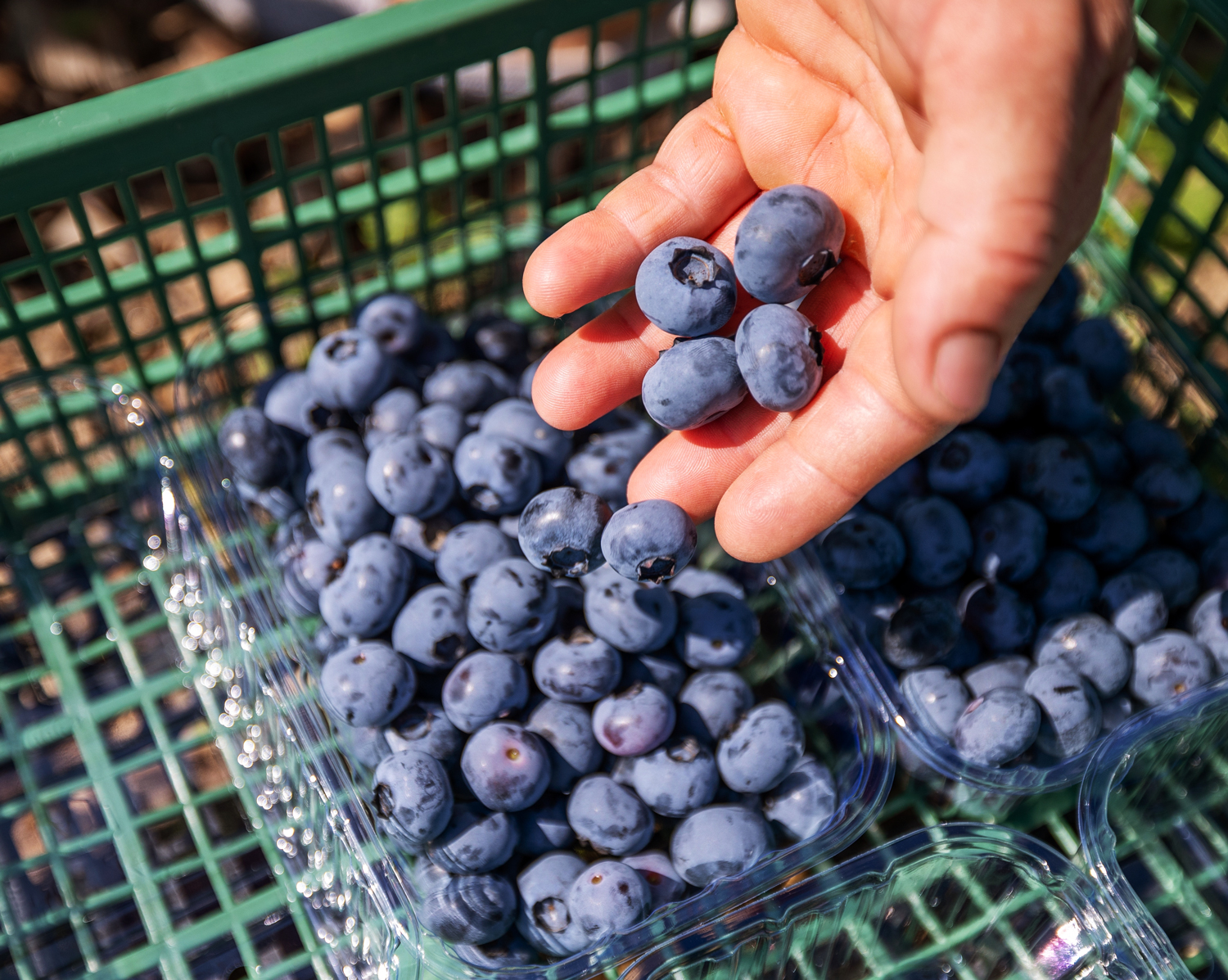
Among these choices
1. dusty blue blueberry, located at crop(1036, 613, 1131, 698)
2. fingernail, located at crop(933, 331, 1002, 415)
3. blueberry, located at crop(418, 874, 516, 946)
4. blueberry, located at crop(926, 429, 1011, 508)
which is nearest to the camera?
fingernail, located at crop(933, 331, 1002, 415)

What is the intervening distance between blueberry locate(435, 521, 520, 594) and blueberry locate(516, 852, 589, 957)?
426 millimetres

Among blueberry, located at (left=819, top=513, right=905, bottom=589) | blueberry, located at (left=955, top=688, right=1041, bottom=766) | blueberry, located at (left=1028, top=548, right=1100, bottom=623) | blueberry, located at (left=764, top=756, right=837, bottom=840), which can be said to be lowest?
blueberry, located at (left=955, top=688, right=1041, bottom=766)

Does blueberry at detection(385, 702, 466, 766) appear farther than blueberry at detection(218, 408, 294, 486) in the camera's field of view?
No

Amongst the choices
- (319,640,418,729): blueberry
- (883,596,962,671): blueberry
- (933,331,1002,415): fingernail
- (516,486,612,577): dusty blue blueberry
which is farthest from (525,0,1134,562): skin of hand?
(319,640,418,729): blueberry

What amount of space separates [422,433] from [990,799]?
1.08 m

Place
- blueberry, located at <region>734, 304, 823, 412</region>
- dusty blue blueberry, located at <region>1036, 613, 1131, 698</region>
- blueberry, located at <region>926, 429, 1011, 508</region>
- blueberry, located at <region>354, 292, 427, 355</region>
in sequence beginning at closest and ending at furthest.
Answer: blueberry, located at <region>734, 304, 823, 412</region>
dusty blue blueberry, located at <region>1036, 613, 1131, 698</region>
blueberry, located at <region>926, 429, 1011, 508</region>
blueberry, located at <region>354, 292, 427, 355</region>

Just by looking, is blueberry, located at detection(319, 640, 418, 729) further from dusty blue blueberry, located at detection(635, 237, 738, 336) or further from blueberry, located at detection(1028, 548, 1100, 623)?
blueberry, located at detection(1028, 548, 1100, 623)

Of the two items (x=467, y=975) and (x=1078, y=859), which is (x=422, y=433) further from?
(x=1078, y=859)

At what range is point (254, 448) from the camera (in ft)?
5.95

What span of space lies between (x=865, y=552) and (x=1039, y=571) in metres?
0.33

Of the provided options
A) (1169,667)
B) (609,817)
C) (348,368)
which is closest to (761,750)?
(609,817)

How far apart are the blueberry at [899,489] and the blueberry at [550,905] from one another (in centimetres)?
77

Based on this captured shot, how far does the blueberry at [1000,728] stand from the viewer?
158 cm

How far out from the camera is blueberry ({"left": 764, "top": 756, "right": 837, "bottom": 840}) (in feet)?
5.26
